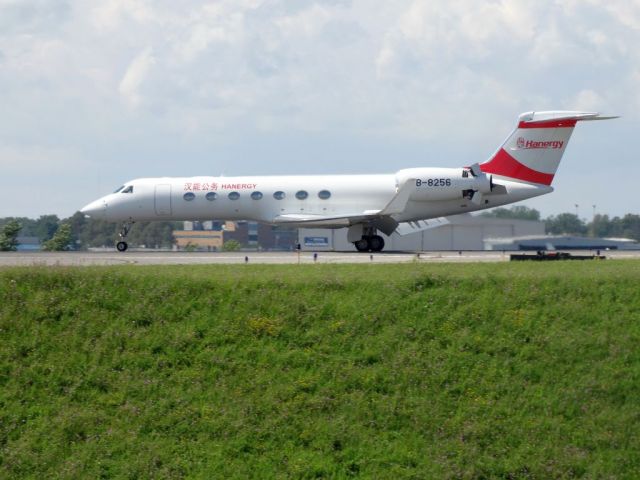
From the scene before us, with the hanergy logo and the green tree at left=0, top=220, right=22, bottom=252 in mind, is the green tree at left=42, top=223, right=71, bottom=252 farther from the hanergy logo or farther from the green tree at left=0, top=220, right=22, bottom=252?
the hanergy logo

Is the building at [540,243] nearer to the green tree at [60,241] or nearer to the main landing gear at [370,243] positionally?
the main landing gear at [370,243]

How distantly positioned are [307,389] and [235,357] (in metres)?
1.62

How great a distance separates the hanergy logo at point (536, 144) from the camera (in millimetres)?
40562

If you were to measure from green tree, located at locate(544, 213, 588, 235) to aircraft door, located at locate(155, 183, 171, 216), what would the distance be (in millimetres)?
26366

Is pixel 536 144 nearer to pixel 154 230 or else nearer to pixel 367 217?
pixel 367 217

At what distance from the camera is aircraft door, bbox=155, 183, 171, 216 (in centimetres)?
4350

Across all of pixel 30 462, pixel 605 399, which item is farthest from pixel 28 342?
pixel 605 399

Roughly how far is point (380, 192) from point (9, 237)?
23.7 m

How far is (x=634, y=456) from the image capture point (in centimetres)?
1465

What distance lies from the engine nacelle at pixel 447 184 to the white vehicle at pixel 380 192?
5 cm

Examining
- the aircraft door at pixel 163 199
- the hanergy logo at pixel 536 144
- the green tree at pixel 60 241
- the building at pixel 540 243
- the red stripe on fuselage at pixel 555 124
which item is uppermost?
the red stripe on fuselage at pixel 555 124

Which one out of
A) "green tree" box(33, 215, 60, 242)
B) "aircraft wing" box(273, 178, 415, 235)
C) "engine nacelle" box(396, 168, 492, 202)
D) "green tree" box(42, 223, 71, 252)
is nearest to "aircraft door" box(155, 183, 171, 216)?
"aircraft wing" box(273, 178, 415, 235)

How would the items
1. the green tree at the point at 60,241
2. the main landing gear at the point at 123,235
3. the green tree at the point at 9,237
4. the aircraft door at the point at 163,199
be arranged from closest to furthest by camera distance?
the aircraft door at the point at 163,199 → the main landing gear at the point at 123,235 → the green tree at the point at 9,237 → the green tree at the point at 60,241

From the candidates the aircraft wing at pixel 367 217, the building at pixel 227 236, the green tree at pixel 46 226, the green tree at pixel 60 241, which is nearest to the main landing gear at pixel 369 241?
the aircraft wing at pixel 367 217
